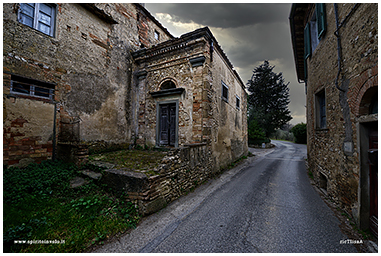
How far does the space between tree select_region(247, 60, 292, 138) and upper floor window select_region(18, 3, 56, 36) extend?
79.3ft

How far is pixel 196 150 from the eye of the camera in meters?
5.69

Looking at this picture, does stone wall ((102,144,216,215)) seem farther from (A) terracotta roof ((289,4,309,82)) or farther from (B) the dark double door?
(A) terracotta roof ((289,4,309,82))

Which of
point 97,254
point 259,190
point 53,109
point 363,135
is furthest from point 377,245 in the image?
point 53,109

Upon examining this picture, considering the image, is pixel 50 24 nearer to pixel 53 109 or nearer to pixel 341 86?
pixel 53 109

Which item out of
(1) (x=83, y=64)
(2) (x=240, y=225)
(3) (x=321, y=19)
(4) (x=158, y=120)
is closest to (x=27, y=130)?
(1) (x=83, y=64)

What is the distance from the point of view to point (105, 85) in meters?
7.15

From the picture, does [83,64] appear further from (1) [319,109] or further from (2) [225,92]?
(1) [319,109]

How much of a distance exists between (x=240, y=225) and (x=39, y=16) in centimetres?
884

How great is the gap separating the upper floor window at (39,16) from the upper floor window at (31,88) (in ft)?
5.97

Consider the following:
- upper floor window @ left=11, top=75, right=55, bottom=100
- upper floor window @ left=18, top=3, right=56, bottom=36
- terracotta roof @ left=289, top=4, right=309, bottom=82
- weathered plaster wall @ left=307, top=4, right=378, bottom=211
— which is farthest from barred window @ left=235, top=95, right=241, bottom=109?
upper floor window @ left=18, top=3, right=56, bottom=36

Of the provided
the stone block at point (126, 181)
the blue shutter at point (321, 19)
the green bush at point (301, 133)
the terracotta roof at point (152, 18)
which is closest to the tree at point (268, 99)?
the green bush at point (301, 133)

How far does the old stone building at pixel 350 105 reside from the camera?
293cm

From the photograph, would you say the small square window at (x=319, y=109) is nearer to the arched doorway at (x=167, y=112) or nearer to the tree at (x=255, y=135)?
the arched doorway at (x=167, y=112)

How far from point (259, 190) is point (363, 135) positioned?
309cm
